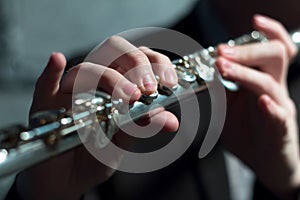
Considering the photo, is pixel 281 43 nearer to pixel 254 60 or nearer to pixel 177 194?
pixel 254 60

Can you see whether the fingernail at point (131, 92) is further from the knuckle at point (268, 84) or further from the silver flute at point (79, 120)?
the knuckle at point (268, 84)

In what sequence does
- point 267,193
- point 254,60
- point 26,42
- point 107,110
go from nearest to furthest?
point 107,110 → point 254,60 → point 267,193 → point 26,42

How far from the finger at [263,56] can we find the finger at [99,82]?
0.20 metres

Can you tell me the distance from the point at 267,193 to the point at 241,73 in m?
0.26

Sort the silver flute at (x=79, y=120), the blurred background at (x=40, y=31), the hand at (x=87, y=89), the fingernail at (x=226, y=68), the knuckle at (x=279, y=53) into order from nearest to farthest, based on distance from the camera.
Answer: the silver flute at (x=79, y=120) → the hand at (x=87, y=89) → the fingernail at (x=226, y=68) → the knuckle at (x=279, y=53) → the blurred background at (x=40, y=31)

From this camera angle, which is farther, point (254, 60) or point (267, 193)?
point (267, 193)

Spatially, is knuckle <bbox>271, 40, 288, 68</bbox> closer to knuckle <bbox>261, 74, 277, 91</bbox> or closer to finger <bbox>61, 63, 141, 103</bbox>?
knuckle <bbox>261, 74, 277, 91</bbox>

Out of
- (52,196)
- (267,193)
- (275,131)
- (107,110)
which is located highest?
(107,110)

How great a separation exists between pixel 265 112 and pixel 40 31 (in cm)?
63

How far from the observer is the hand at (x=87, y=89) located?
59 cm

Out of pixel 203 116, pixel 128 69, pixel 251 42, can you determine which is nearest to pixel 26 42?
pixel 203 116

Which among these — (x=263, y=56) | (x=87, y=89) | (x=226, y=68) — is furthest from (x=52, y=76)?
(x=263, y=56)

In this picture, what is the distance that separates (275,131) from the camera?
2.91 ft

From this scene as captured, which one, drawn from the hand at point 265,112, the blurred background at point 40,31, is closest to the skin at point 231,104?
the hand at point 265,112
